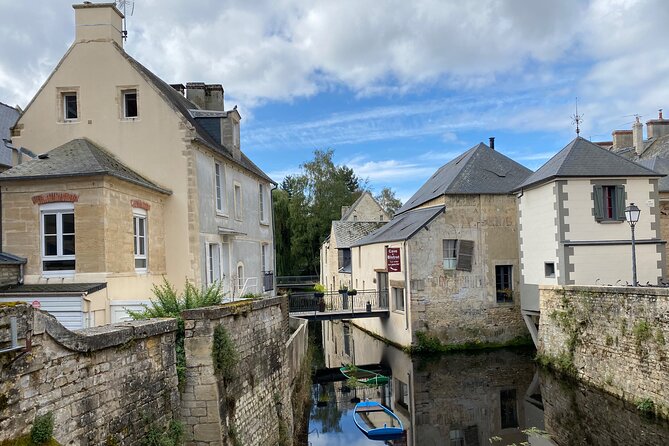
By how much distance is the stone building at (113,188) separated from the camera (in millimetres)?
11023

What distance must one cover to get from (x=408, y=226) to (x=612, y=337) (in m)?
11.4

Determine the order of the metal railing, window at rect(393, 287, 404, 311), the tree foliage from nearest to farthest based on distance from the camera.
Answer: window at rect(393, 287, 404, 311) → the metal railing → the tree foliage

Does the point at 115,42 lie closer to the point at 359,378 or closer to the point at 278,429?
the point at 278,429

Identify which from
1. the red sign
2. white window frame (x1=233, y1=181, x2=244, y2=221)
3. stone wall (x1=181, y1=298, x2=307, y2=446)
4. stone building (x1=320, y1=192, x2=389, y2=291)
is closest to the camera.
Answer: stone wall (x1=181, y1=298, x2=307, y2=446)

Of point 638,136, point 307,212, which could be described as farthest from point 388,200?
point 638,136

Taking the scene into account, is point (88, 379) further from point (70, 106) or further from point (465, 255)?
A: point (465, 255)

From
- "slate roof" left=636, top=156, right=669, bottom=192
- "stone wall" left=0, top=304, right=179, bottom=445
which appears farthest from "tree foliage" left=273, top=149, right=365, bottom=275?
"stone wall" left=0, top=304, right=179, bottom=445

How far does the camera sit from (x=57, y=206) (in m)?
11.2

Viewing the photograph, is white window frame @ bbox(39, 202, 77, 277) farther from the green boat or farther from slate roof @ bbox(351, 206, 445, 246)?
slate roof @ bbox(351, 206, 445, 246)

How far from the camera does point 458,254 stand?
22.7 meters

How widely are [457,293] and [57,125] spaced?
15695 mm

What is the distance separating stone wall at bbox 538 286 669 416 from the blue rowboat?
18.2 feet

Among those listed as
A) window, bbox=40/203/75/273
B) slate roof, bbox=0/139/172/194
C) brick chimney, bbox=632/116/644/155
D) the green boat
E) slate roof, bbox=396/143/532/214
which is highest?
brick chimney, bbox=632/116/644/155

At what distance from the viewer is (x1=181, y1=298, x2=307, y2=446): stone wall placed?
785 centimetres
